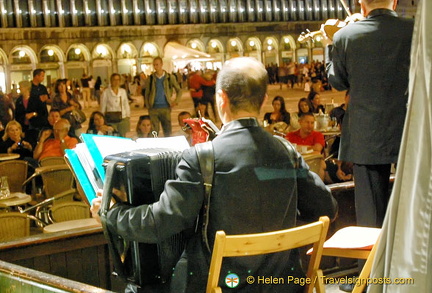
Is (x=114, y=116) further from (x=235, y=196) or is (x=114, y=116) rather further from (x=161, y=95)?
(x=235, y=196)

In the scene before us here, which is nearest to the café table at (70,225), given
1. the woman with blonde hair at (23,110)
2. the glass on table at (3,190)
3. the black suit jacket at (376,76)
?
the glass on table at (3,190)

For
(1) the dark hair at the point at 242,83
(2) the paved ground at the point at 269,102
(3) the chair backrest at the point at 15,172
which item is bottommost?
(2) the paved ground at the point at 269,102

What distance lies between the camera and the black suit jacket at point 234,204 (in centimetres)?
246

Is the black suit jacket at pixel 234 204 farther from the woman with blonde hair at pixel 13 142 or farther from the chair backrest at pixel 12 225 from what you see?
the woman with blonde hair at pixel 13 142

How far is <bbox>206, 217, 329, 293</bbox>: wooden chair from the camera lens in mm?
2301

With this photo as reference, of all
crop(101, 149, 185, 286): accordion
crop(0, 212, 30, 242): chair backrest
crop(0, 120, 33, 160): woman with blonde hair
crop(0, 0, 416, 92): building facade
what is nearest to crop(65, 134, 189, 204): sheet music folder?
crop(101, 149, 185, 286): accordion

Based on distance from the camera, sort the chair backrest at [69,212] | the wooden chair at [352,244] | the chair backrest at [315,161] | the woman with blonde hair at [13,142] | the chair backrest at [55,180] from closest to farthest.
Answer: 1. the wooden chair at [352,244]
2. the chair backrest at [69,212]
3. the chair backrest at [315,161]
4. the chair backrest at [55,180]
5. the woman with blonde hair at [13,142]

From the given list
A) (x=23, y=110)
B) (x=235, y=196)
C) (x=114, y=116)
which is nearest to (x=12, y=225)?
(x=235, y=196)

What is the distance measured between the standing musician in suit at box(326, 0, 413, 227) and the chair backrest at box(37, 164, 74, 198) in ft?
15.2

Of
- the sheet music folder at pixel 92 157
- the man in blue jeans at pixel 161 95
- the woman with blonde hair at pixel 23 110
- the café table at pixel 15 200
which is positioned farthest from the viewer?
the man in blue jeans at pixel 161 95

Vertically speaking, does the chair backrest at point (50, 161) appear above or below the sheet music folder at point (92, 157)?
below

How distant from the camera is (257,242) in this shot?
236 centimetres

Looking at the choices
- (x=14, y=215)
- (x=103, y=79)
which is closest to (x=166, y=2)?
(x=103, y=79)

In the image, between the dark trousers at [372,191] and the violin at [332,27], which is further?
the violin at [332,27]
